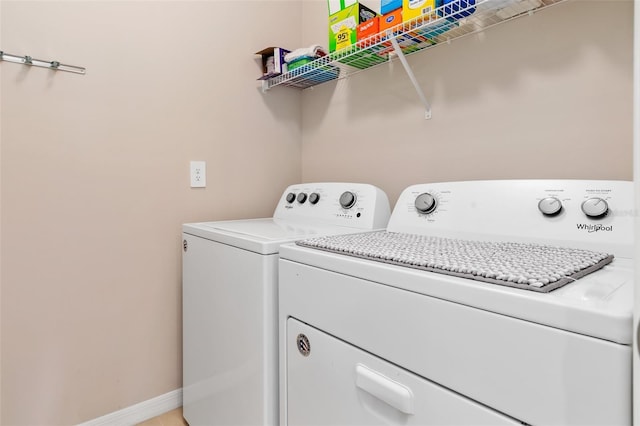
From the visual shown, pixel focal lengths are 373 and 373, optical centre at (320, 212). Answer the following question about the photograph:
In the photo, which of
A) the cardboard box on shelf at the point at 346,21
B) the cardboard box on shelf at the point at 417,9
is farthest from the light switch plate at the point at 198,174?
the cardboard box on shelf at the point at 417,9

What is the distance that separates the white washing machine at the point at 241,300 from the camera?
1.04m

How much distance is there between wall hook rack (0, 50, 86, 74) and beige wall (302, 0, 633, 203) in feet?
3.63

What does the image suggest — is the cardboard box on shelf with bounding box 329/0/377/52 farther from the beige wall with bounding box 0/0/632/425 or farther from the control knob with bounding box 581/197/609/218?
the control knob with bounding box 581/197/609/218

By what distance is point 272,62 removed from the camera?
178 centimetres

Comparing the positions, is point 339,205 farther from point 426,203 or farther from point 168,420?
point 168,420

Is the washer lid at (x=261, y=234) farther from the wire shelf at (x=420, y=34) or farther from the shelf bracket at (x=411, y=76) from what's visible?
the wire shelf at (x=420, y=34)

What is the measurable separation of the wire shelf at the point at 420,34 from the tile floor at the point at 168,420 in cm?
155

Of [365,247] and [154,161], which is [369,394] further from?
[154,161]

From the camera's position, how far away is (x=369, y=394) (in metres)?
0.77

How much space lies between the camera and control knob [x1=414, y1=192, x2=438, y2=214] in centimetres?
116

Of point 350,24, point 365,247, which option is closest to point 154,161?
point 350,24

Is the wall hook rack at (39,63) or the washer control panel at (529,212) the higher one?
the wall hook rack at (39,63)

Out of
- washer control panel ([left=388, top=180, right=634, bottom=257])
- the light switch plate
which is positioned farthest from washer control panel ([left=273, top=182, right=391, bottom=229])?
the light switch plate

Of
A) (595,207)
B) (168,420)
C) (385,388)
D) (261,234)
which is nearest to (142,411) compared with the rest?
(168,420)
